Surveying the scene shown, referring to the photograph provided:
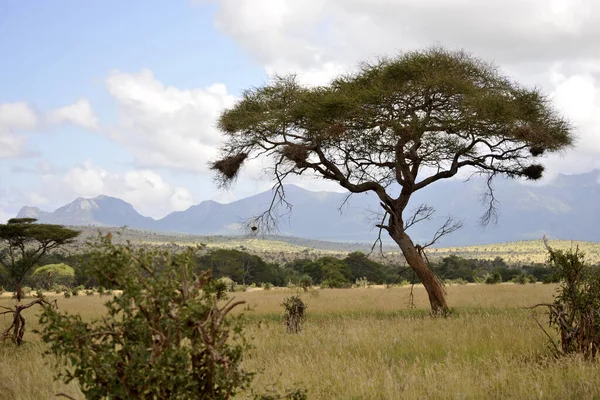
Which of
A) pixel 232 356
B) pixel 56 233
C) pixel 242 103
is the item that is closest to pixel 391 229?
pixel 242 103

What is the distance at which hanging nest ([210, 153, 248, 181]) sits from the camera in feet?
69.1

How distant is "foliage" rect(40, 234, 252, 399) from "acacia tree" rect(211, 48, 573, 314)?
14.4m

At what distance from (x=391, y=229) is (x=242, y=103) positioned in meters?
8.13

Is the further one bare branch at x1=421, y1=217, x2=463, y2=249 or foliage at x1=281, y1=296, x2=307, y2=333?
bare branch at x1=421, y1=217, x2=463, y2=249

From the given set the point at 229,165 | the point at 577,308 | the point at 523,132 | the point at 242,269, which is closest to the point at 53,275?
the point at 242,269

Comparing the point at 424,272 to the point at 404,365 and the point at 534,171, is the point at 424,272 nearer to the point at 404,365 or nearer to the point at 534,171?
the point at 534,171

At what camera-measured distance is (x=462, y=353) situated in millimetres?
9992

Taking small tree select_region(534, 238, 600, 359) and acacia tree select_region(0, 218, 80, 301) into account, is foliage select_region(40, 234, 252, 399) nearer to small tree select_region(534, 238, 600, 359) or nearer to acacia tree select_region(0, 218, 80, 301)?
small tree select_region(534, 238, 600, 359)

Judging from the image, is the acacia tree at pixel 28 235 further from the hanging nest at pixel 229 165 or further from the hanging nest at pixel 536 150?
the hanging nest at pixel 536 150

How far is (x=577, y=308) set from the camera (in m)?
9.16

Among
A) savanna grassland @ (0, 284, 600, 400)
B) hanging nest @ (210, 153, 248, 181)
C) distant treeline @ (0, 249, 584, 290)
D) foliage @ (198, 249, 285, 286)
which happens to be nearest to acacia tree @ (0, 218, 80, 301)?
hanging nest @ (210, 153, 248, 181)

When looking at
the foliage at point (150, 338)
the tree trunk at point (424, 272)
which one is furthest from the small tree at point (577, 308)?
the tree trunk at point (424, 272)

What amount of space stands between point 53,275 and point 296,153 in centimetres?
4910

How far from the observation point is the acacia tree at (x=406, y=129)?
741 inches
